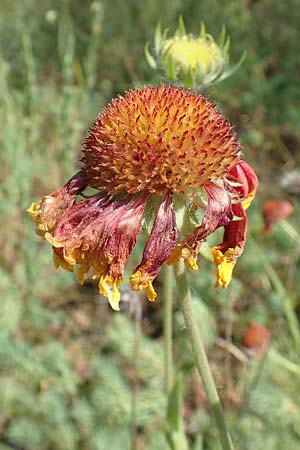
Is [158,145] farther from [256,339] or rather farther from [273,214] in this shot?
[256,339]

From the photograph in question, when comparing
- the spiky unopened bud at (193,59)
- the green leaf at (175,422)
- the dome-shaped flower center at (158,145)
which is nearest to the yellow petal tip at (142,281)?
the dome-shaped flower center at (158,145)

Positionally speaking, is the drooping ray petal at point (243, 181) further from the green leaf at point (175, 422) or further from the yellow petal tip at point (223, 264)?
the green leaf at point (175, 422)

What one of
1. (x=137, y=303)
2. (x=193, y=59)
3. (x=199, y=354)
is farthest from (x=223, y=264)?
(x=193, y=59)

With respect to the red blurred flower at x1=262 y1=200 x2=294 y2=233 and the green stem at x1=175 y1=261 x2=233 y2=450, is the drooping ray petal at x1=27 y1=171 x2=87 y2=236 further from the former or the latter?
the red blurred flower at x1=262 y1=200 x2=294 y2=233

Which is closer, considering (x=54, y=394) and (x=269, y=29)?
(x=54, y=394)

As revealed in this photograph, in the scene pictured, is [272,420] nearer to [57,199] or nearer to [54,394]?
[54,394]

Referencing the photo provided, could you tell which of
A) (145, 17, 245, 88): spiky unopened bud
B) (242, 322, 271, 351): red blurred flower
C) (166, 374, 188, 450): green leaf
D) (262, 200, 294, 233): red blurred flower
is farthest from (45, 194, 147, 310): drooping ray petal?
(242, 322, 271, 351): red blurred flower

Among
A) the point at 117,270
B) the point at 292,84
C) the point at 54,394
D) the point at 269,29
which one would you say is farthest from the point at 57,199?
the point at 269,29
